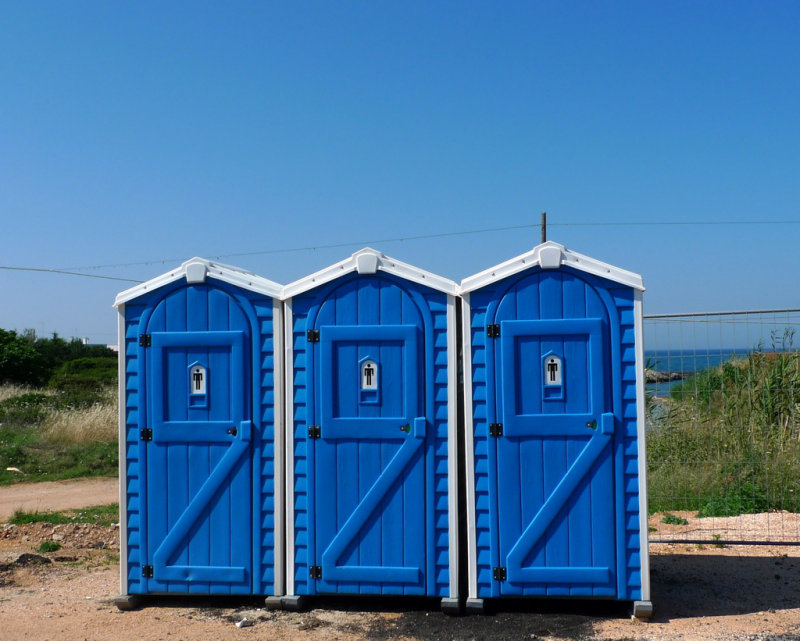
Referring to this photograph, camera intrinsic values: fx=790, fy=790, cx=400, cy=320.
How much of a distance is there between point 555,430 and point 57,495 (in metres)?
8.20

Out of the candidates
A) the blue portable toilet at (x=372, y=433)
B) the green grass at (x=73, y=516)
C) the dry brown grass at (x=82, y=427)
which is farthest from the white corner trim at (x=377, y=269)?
the dry brown grass at (x=82, y=427)

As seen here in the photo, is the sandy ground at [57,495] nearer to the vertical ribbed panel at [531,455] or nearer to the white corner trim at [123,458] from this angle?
the white corner trim at [123,458]

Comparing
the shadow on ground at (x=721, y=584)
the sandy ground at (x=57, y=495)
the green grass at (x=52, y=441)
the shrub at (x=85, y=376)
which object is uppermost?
the shrub at (x=85, y=376)

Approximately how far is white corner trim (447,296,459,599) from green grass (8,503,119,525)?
15.9 feet

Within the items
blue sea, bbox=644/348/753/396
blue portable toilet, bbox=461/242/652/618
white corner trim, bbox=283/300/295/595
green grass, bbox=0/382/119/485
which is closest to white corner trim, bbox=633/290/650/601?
blue portable toilet, bbox=461/242/652/618

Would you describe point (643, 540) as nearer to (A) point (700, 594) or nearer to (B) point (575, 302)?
(A) point (700, 594)

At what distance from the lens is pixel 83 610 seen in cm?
566

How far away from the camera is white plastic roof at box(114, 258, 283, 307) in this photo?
554 centimetres

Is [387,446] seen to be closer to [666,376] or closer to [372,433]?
[372,433]

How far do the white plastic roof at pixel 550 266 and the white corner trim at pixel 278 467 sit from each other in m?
1.36

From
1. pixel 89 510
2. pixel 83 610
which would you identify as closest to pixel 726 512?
pixel 83 610

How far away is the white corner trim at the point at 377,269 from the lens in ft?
17.7

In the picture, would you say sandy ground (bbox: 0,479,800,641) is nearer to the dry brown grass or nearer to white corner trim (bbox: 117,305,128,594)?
white corner trim (bbox: 117,305,128,594)

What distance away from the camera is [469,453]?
5336 mm
